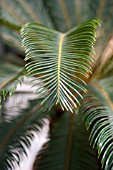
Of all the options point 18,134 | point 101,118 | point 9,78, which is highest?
point 9,78

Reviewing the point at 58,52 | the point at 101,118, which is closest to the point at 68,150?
the point at 101,118

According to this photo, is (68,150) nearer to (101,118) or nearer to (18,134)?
(18,134)

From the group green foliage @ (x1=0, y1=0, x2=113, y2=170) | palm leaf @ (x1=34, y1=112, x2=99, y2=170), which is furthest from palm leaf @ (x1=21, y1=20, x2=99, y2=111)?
palm leaf @ (x1=34, y1=112, x2=99, y2=170)

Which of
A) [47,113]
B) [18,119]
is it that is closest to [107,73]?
[47,113]

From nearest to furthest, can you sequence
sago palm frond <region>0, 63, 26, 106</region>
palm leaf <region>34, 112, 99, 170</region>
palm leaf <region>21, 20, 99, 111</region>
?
palm leaf <region>21, 20, 99, 111</region>, sago palm frond <region>0, 63, 26, 106</region>, palm leaf <region>34, 112, 99, 170</region>

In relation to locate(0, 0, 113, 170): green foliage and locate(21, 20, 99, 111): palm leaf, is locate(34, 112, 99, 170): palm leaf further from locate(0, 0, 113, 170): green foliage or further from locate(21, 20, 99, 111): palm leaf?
locate(21, 20, 99, 111): palm leaf

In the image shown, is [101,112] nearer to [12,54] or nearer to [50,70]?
[50,70]
